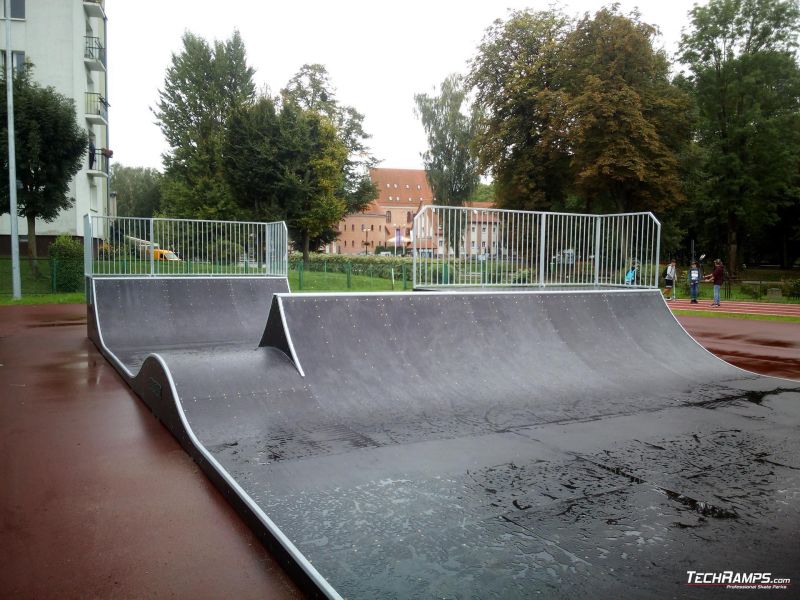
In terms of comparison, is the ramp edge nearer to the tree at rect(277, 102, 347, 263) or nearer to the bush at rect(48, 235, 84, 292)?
the bush at rect(48, 235, 84, 292)

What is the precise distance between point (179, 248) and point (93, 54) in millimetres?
25248

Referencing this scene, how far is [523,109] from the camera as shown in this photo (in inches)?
1332

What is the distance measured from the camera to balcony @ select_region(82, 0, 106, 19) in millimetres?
32156

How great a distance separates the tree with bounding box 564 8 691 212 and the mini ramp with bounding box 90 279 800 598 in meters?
22.3

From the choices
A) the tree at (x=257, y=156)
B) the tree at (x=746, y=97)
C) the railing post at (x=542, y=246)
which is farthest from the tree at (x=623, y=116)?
the railing post at (x=542, y=246)

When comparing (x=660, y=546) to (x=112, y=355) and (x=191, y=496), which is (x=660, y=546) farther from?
(x=112, y=355)

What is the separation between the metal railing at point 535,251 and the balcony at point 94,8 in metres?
31.6

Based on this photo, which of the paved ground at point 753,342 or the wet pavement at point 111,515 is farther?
the paved ground at point 753,342

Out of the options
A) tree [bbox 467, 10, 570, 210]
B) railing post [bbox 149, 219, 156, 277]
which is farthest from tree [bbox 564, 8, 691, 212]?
railing post [bbox 149, 219, 156, 277]

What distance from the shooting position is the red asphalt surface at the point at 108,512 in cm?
278

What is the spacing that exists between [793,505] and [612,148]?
2776 cm

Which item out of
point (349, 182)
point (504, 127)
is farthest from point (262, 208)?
point (349, 182)

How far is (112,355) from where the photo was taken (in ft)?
28.5

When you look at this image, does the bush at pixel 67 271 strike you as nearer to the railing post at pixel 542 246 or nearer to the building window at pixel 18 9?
the building window at pixel 18 9
